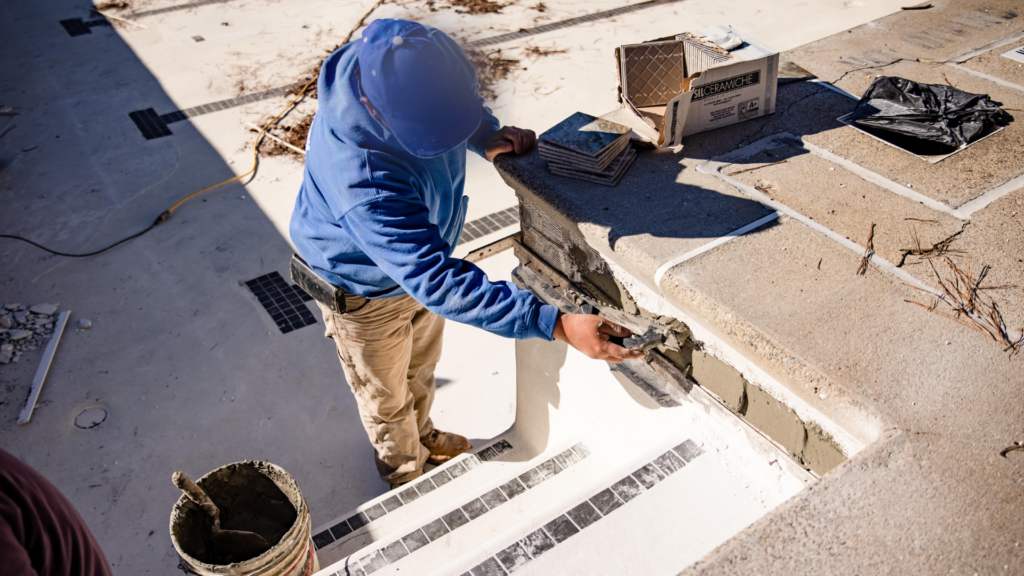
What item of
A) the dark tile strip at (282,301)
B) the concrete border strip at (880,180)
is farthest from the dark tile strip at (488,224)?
the concrete border strip at (880,180)

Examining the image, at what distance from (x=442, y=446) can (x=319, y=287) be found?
1214 mm

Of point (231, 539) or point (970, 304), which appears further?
point (231, 539)

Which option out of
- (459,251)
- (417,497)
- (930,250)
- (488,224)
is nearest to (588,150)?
(930,250)

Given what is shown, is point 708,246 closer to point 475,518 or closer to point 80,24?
point 475,518

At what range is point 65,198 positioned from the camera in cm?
490

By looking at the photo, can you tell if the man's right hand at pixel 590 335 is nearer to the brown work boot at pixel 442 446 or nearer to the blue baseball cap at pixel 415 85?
the blue baseball cap at pixel 415 85

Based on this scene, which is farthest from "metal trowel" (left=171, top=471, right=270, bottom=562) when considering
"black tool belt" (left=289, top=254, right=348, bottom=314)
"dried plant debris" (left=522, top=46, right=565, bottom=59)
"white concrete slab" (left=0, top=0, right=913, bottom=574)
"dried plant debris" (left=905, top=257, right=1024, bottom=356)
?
"dried plant debris" (left=522, top=46, right=565, bottom=59)

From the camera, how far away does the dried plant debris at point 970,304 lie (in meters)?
1.62

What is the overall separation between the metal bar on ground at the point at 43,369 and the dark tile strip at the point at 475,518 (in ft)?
7.50

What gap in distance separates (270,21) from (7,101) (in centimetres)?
278

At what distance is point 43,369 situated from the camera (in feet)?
11.6

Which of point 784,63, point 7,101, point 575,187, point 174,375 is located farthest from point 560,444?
point 7,101

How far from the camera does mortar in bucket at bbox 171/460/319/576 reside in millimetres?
2219

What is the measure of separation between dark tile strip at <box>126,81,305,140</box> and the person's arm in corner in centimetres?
481
